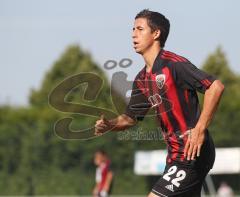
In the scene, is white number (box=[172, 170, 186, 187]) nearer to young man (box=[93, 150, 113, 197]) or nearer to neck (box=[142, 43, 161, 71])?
neck (box=[142, 43, 161, 71])

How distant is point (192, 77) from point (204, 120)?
1.28ft

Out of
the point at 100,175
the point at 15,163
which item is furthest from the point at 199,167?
the point at 15,163

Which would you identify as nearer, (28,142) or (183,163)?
(183,163)

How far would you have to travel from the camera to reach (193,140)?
6.05m

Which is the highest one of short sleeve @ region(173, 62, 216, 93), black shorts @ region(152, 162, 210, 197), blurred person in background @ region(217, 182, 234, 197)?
short sleeve @ region(173, 62, 216, 93)

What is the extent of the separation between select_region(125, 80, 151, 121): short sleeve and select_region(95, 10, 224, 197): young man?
0.80 ft

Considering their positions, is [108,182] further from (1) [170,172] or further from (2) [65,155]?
(1) [170,172]

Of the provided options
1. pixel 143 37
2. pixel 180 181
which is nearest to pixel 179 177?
pixel 180 181

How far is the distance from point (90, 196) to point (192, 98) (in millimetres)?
21163

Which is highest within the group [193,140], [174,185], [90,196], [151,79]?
[151,79]

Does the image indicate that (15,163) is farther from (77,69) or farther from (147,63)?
(147,63)

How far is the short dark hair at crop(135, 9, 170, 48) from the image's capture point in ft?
21.7

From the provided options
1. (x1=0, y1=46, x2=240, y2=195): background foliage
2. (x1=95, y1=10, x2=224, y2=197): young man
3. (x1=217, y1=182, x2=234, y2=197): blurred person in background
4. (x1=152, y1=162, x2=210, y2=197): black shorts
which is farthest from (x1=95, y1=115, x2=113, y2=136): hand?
(x1=0, y1=46, x2=240, y2=195): background foliage

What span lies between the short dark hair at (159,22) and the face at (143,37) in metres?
0.04
